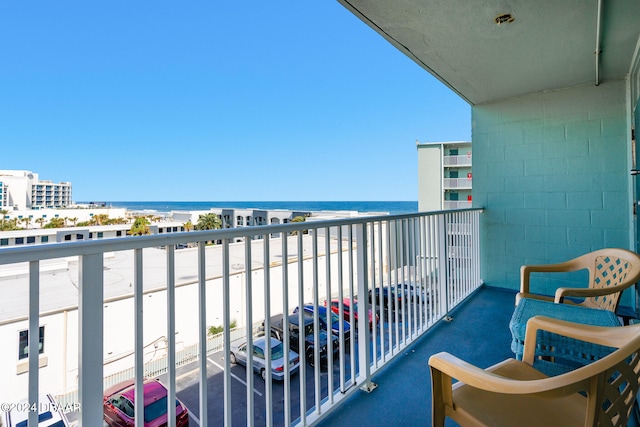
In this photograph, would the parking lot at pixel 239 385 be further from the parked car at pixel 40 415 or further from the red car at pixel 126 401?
the parked car at pixel 40 415

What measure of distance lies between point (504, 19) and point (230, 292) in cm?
249

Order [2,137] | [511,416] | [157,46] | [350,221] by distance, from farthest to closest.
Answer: [2,137] < [157,46] < [350,221] < [511,416]

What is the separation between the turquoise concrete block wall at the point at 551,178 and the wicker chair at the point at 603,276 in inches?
58.6

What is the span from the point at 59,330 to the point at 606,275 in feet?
10.5

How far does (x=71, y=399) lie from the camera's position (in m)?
1.05

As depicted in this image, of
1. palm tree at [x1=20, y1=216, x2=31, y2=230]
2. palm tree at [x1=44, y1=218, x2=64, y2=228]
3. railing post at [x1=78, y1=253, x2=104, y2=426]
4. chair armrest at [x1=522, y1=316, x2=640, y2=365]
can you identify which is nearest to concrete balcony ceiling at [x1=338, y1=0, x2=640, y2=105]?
chair armrest at [x1=522, y1=316, x2=640, y2=365]

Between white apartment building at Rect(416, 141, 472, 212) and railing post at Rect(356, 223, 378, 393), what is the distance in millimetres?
17304

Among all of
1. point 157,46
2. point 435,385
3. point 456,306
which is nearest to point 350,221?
point 435,385

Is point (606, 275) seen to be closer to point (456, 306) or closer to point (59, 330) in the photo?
point (456, 306)

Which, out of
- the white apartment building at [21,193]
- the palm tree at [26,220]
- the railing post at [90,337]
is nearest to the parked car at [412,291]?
the railing post at [90,337]

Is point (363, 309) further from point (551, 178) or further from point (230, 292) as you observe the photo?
point (551, 178)

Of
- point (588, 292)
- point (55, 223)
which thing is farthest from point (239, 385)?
point (55, 223)

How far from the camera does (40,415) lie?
0.88 meters

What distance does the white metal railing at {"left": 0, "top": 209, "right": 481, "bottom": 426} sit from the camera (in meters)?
0.80
